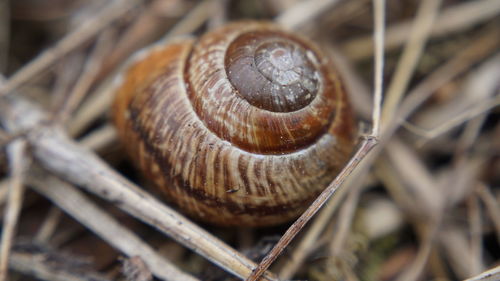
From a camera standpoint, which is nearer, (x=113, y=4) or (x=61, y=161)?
(x=61, y=161)

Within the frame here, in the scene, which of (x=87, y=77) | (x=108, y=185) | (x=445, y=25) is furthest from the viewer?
(x=445, y=25)

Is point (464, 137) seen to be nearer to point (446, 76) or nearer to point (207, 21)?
point (446, 76)

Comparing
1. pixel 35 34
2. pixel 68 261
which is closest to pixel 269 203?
pixel 68 261

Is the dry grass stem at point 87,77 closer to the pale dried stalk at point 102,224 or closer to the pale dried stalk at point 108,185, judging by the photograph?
the pale dried stalk at point 108,185

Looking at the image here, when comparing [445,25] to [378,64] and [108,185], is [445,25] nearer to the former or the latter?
[378,64]

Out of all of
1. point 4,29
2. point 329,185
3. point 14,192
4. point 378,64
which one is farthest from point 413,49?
point 4,29

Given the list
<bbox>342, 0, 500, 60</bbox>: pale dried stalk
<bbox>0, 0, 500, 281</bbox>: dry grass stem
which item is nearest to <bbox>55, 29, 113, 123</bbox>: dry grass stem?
<bbox>0, 0, 500, 281</bbox>: dry grass stem
